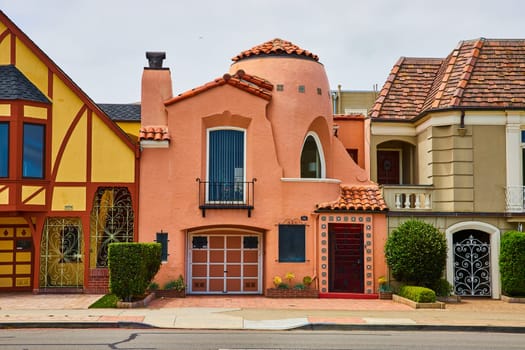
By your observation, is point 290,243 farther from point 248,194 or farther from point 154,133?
point 154,133

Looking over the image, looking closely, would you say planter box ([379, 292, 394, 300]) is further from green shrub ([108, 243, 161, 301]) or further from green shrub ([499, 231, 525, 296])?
green shrub ([108, 243, 161, 301])

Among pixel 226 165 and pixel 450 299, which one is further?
pixel 226 165

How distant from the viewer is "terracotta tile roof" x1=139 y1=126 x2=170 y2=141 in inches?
906

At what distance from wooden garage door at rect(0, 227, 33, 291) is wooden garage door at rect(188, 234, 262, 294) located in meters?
5.47

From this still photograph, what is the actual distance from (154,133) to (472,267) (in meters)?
11.1

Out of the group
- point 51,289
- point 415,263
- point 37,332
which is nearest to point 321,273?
point 415,263

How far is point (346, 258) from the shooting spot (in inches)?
922

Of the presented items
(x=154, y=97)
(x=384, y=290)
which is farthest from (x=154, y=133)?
(x=384, y=290)

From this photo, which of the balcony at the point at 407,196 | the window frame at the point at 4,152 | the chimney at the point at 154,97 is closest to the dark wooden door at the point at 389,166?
the balcony at the point at 407,196

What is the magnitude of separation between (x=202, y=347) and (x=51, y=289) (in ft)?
35.7

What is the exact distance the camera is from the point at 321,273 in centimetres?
2306

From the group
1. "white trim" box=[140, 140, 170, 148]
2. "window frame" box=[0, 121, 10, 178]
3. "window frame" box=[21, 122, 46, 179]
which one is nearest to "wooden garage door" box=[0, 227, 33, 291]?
"window frame" box=[21, 122, 46, 179]

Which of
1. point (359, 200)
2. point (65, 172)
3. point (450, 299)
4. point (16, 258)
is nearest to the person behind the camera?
point (450, 299)

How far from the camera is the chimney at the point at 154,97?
77.7 feet
